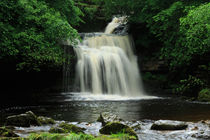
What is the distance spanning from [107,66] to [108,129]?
14.1 m

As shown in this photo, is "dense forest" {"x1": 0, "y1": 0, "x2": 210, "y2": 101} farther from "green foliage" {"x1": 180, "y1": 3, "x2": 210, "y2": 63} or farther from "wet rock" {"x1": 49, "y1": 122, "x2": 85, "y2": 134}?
"wet rock" {"x1": 49, "y1": 122, "x2": 85, "y2": 134}

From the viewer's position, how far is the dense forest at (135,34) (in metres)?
13.4

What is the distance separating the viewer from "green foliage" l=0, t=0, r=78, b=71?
41.5 feet

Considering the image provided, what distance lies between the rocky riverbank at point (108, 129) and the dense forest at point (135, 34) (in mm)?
5384

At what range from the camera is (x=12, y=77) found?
18.0 m

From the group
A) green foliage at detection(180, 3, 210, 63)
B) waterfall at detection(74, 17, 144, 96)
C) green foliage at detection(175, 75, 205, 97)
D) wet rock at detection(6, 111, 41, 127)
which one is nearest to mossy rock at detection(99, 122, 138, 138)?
wet rock at detection(6, 111, 41, 127)

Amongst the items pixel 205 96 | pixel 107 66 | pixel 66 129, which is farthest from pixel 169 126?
pixel 107 66

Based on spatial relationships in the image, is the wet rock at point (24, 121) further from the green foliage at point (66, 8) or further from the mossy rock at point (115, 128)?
the green foliage at point (66, 8)

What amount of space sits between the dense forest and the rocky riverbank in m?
5.38

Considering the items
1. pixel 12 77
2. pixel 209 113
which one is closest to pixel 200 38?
pixel 209 113

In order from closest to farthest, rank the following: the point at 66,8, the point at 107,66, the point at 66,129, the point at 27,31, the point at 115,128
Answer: the point at 115,128 → the point at 66,129 → the point at 27,31 → the point at 66,8 → the point at 107,66

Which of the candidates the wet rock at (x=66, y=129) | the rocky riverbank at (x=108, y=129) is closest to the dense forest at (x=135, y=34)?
the rocky riverbank at (x=108, y=129)

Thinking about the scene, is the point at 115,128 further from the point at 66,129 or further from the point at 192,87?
the point at 192,87

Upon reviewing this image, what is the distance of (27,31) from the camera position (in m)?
13.6
